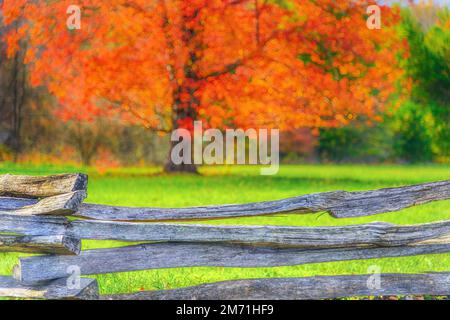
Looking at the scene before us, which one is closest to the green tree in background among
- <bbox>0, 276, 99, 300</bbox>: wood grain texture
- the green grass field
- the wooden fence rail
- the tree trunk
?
the green grass field

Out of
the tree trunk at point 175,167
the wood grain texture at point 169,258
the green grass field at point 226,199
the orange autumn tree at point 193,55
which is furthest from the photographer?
the tree trunk at point 175,167

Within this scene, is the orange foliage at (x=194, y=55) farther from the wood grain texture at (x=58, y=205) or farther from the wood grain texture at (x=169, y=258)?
the wood grain texture at (x=58, y=205)

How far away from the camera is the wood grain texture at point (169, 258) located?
4.86 metres

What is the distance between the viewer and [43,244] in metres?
4.66

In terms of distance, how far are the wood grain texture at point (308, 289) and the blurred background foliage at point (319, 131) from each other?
11713 millimetres

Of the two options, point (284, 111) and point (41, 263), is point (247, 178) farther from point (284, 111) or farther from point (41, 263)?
point (41, 263)

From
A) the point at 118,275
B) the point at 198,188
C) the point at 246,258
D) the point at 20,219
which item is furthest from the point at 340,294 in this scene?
the point at 198,188

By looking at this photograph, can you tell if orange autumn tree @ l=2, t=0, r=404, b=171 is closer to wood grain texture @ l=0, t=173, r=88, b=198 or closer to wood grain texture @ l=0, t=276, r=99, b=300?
wood grain texture @ l=0, t=173, r=88, b=198

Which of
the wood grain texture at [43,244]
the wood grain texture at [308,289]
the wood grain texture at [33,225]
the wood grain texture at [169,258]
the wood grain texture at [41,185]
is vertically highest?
the wood grain texture at [41,185]

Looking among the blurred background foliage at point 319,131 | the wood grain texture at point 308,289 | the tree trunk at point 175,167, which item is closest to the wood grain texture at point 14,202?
the wood grain texture at point 308,289

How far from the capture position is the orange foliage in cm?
1421

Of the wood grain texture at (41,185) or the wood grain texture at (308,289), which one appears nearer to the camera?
the wood grain texture at (41,185)
